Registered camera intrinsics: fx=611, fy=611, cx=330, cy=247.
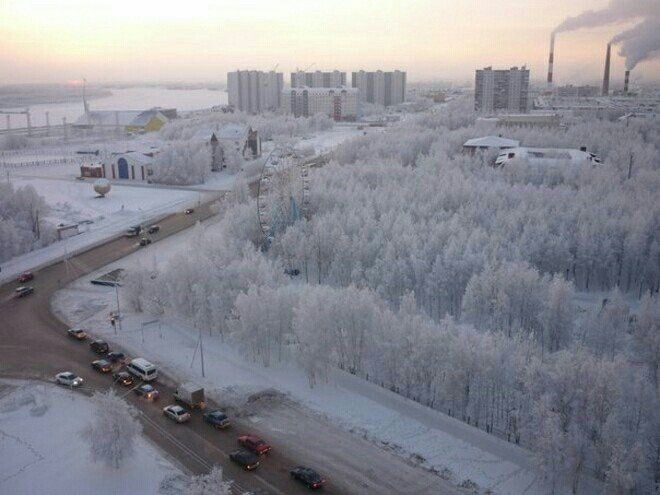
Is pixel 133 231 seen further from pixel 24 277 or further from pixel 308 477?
pixel 308 477

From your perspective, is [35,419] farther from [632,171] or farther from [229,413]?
[632,171]

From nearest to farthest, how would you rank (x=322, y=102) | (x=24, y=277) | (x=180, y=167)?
→ (x=24, y=277) < (x=180, y=167) < (x=322, y=102)

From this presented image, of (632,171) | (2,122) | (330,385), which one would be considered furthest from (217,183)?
(2,122)

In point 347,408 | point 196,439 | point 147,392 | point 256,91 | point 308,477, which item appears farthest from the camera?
point 256,91

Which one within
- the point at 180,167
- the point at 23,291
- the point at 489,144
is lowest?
the point at 23,291

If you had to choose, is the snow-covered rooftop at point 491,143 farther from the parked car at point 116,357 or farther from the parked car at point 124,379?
the parked car at point 124,379

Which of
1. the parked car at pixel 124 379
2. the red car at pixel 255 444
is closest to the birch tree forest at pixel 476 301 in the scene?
the red car at pixel 255 444

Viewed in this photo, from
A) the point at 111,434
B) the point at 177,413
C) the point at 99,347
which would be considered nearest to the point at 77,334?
the point at 99,347

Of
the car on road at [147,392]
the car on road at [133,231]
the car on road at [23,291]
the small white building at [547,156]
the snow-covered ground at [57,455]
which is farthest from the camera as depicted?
the small white building at [547,156]
